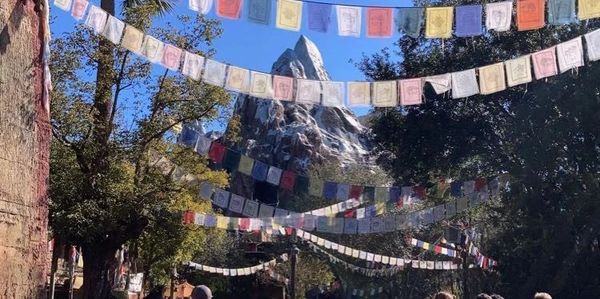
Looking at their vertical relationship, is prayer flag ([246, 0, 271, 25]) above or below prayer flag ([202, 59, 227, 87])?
above

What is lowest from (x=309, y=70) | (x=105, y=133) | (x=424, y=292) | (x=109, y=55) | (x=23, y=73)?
(x=424, y=292)

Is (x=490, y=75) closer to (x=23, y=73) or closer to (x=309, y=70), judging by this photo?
(x=23, y=73)

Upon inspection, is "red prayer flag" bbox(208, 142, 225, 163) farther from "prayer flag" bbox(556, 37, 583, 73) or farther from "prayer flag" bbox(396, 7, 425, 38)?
"prayer flag" bbox(556, 37, 583, 73)

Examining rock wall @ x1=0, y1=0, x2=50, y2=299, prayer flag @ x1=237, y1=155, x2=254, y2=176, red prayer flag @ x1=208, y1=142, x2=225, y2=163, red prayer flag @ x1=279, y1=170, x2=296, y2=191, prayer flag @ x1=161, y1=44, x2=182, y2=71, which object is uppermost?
prayer flag @ x1=161, y1=44, x2=182, y2=71

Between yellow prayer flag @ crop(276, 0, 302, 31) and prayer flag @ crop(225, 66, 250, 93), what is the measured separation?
1.34 m

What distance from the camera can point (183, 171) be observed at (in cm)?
1650

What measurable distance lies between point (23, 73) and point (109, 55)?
420 inches

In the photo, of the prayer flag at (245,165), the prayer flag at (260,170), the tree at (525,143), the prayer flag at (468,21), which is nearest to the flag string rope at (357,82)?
the prayer flag at (468,21)

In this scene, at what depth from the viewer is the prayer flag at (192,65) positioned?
9492 mm

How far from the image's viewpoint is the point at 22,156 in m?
4.68

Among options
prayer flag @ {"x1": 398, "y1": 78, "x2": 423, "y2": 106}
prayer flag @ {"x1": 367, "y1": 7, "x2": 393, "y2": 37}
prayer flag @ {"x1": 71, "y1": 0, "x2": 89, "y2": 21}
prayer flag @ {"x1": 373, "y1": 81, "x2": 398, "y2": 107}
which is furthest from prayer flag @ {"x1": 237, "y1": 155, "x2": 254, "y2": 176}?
prayer flag @ {"x1": 71, "y1": 0, "x2": 89, "y2": 21}

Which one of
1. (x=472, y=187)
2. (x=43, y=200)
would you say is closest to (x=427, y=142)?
(x=472, y=187)

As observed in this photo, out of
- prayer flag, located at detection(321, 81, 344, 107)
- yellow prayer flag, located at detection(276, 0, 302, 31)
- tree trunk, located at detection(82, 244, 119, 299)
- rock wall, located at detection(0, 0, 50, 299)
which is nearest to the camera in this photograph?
rock wall, located at detection(0, 0, 50, 299)

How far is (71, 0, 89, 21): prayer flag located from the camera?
8.05 meters
